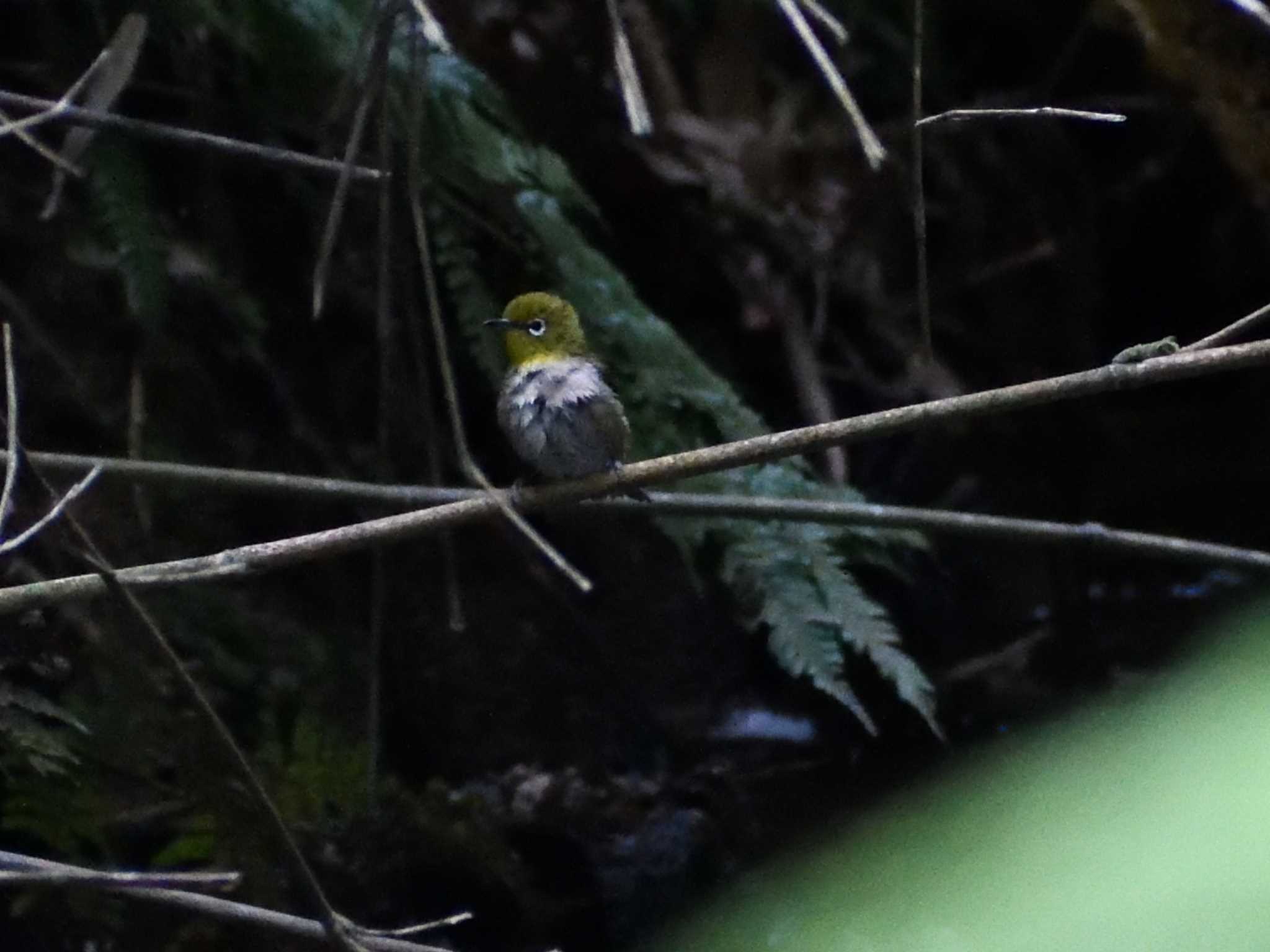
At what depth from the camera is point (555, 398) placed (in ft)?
9.68

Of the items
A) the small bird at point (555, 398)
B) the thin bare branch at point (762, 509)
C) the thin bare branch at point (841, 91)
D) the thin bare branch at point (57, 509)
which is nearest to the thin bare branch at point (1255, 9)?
the thin bare branch at point (841, 91)

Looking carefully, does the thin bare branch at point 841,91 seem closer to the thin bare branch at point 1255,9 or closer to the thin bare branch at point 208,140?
the thin bare branch at point 1255,9

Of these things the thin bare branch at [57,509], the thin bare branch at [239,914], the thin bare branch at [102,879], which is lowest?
the thin bare branch at [239,914]

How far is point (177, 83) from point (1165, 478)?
274cm

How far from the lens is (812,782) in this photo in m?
2.91

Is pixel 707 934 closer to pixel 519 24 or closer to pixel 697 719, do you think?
pixel 697 719

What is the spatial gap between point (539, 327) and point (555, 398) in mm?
142

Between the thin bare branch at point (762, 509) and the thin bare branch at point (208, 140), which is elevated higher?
the thin bare branch at point (208, 140)

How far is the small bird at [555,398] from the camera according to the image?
115 inches

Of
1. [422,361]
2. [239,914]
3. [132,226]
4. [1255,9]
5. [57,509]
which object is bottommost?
[239,914]

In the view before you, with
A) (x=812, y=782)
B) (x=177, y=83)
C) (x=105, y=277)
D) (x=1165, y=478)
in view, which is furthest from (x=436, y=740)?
(x=1165, y=478)

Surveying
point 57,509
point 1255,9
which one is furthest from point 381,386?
point 1255,9

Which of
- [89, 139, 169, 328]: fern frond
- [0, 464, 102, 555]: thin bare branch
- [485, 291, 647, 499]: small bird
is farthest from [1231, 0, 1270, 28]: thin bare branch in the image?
[89, 139, 169, 328]: fern frond

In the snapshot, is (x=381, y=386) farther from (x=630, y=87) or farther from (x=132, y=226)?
(x=630, y=87)
